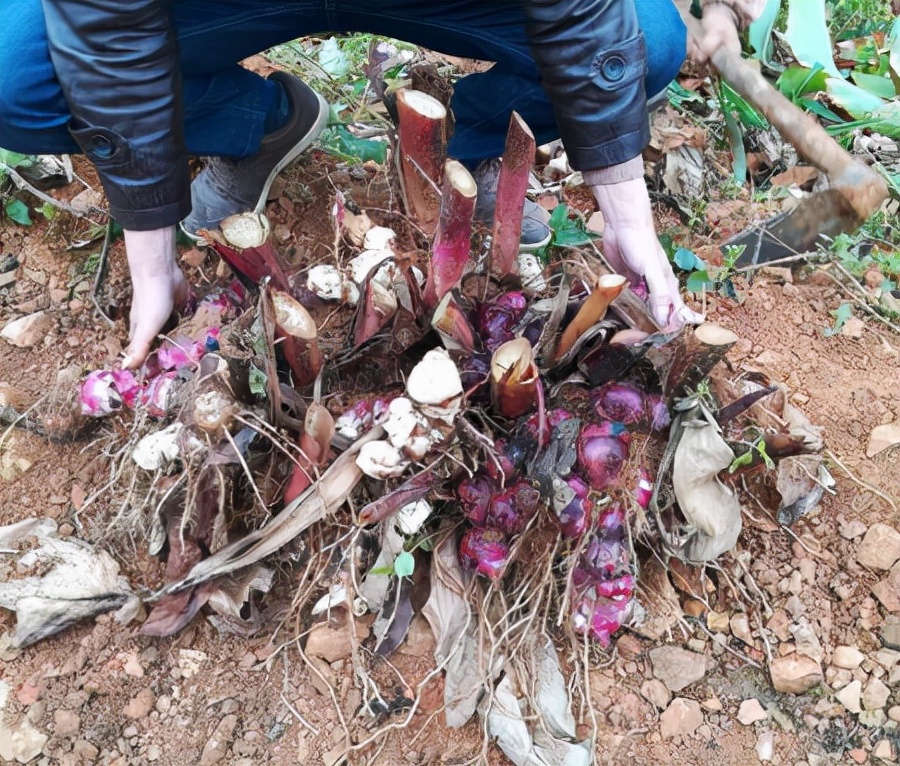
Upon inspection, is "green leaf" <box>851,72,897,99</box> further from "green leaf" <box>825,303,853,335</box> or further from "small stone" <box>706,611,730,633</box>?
"small stone" <box>706,611,730,633</box>

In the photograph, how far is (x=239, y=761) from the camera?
43.4 inches

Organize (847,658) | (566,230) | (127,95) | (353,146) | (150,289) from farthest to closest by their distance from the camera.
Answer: (353,146) < (566,230) < (150,289) < (847,658) < (127,95)

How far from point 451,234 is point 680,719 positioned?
2.60ft

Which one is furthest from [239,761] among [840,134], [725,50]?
[840,134]

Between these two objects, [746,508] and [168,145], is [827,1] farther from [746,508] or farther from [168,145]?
[168,145]

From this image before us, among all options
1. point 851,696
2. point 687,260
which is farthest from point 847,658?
point 687,260

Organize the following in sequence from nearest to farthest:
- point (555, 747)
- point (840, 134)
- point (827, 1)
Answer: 1. point (555, 747)
2. point (840, 134)
3. point (827, 1)

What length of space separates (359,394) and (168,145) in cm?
47

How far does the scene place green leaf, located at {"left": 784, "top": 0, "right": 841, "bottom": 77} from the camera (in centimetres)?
189

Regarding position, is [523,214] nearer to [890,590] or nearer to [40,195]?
[890,590]

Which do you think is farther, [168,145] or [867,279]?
[867,279]

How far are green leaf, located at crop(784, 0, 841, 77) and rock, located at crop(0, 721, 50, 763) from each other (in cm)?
212

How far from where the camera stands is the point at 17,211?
5.49ft

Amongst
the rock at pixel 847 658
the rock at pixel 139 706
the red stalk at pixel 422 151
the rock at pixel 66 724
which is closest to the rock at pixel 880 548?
the rock at pixel 847 658
